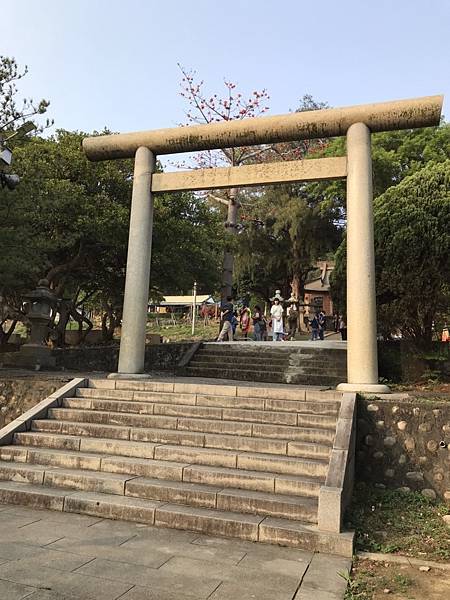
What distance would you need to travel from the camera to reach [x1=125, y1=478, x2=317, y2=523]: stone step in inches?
181

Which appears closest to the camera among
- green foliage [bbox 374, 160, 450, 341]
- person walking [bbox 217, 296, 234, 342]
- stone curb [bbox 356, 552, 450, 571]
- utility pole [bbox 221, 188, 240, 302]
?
stone curb [bbox 356, 552, 450, 571]

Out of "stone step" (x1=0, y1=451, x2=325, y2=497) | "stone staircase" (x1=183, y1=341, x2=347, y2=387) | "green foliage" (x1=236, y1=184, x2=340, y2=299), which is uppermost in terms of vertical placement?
"green foliage" (x1=236, y1=184, x2=340, y2=299)

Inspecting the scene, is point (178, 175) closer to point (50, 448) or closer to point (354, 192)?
point (354, 192)

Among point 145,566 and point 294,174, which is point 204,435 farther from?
point 294,174

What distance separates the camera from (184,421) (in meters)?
6.44

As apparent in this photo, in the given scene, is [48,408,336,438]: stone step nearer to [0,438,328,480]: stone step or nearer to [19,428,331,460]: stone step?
[19,428,331,460]: stone step

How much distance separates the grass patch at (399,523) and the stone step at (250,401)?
1133 millimetres

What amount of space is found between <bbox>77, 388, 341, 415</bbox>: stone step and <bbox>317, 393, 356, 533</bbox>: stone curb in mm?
319

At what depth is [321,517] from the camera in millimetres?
4379

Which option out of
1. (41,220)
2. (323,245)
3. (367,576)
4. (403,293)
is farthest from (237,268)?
(367,576)

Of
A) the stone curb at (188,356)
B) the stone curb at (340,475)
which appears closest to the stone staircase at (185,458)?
the stone curb at (340,475)

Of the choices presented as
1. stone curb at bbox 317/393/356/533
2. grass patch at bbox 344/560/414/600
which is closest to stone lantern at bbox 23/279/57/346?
stone curb at bbox 317/393/356/533

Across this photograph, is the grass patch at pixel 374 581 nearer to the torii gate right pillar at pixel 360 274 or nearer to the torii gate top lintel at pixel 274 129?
the torii gate right pillar at pixel 360 274

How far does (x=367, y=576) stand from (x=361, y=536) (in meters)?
0.83
